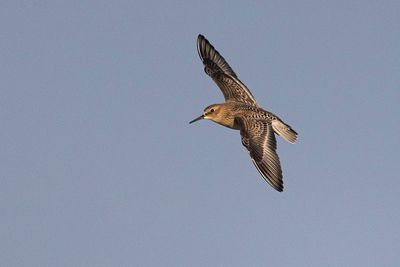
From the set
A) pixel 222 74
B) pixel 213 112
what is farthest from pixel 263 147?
pixel 222 74

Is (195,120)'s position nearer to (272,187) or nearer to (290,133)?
Result: (290,133)

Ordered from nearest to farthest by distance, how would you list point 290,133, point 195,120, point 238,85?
point 290,133, point 195,120, point 238,85

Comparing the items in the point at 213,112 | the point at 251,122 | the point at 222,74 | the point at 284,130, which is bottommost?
the point at 284,130

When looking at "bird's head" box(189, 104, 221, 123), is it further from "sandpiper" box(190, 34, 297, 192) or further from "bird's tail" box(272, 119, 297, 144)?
"bird's tail" box(272, 119, 297, 144)

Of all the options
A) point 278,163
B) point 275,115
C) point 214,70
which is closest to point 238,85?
point 214,70

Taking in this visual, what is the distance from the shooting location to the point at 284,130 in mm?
31859

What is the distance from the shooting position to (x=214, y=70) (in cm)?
3856

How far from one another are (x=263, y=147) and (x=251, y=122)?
155 centimetres

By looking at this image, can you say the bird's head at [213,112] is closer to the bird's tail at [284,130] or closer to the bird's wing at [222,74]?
the bird's wing at [222,74]

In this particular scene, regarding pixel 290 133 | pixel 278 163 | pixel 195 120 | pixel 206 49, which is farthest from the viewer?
pixel 206 49

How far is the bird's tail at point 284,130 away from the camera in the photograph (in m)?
31.8

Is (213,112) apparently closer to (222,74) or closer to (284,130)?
(284,130)

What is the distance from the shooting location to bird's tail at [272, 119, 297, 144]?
31.8m

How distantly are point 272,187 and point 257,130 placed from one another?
11.9 feet
